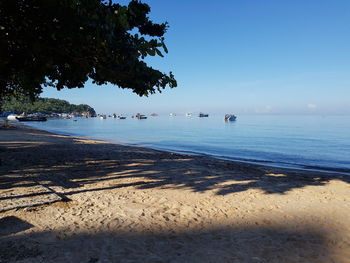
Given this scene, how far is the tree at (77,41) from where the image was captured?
4953mm

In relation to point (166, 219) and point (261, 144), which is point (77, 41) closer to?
point (166, 219)

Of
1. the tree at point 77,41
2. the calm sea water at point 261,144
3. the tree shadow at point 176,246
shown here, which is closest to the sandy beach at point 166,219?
the tree shadow at point 176,246

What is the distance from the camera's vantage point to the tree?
495 cm

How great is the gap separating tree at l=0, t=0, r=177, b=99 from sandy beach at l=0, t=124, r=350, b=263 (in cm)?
316

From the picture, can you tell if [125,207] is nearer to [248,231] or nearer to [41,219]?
[41,219]

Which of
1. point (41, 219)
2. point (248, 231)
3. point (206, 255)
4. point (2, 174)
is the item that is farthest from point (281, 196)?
point (2, 174)

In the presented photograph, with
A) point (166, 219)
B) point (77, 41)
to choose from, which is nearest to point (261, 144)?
point (166, 219)

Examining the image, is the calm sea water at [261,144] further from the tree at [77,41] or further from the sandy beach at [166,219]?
the tree at [77,41]

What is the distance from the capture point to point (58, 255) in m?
3.63

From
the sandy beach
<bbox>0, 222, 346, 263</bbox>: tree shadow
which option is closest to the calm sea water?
the sandy beach

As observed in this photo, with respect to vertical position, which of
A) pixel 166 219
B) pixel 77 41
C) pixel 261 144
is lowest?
pixel 166 219

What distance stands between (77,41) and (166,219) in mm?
4308

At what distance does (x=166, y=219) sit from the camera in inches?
206

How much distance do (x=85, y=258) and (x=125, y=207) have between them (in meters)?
2.25
